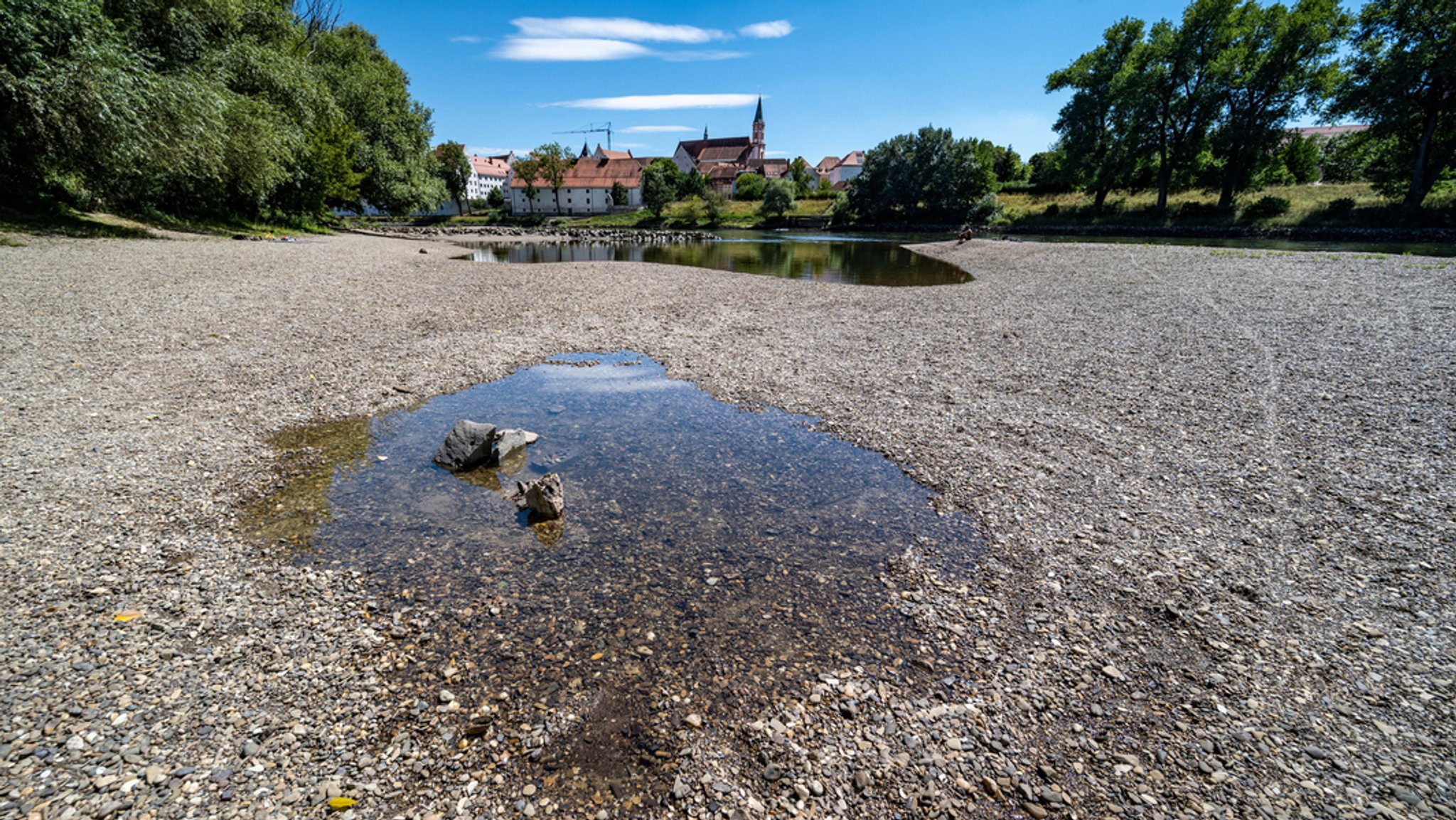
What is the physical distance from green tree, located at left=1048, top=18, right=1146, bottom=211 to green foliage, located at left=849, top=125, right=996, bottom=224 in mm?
13706

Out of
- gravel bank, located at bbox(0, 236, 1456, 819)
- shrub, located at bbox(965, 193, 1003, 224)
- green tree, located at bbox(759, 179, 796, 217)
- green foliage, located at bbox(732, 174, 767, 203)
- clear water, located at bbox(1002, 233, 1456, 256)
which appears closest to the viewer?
gravel bank, located at bbox(0, 236, 1456, 819)

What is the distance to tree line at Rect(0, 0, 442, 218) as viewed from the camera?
2256cm

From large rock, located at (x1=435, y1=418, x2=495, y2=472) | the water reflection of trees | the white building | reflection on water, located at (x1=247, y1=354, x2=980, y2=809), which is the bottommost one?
reflection on water, located at (x1=247, y1=354, x2=980, y2=809)

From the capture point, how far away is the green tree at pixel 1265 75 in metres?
53.0

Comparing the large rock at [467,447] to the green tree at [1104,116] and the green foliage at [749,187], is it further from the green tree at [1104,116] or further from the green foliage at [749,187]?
the green foliage at [749,187]

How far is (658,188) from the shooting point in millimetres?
108562

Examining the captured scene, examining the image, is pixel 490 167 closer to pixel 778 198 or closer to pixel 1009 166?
pixel 778 198

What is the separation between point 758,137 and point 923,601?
Result: 580 feet

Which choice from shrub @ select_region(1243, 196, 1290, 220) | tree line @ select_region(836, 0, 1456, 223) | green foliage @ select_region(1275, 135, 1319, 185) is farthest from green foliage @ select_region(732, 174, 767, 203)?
shrub @ select_region(1243, 196, 1290, 220)

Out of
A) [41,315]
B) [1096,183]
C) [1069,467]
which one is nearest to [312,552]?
[1069,467]

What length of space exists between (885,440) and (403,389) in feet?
37.0

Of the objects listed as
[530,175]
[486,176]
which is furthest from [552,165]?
[486,176]

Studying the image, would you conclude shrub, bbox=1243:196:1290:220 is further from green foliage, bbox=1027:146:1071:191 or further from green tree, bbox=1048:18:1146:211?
green foliage, bbox=1027:146:1071:191

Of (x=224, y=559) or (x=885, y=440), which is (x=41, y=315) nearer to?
(x=224, y=559)
